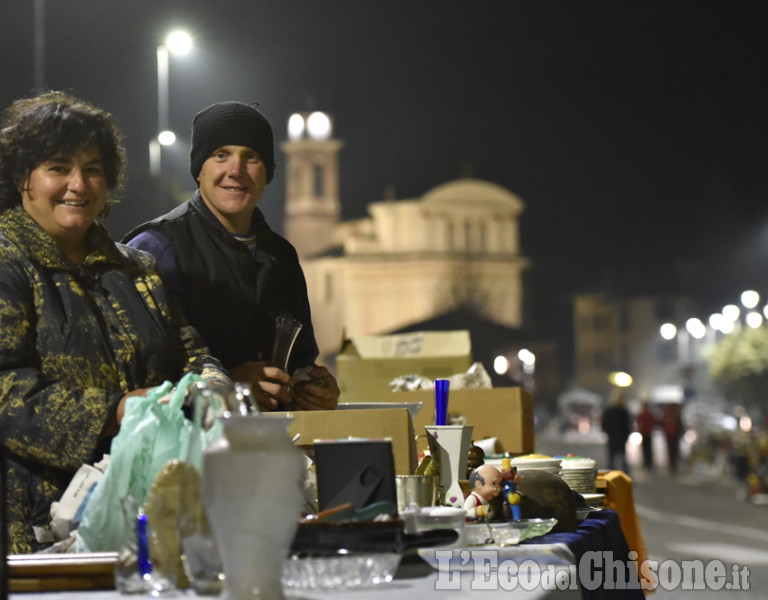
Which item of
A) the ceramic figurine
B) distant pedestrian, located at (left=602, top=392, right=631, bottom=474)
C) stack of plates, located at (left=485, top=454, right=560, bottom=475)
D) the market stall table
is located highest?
the ceramic figurine

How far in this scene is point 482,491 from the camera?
9.39ft

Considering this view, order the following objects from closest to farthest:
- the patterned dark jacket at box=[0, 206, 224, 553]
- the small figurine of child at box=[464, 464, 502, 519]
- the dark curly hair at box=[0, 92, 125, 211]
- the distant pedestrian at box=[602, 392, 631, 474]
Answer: the patterned dark jacket at box=[0, 206, 224, 553] → the small figurine of child at box=[464, 464, 502, 519] → the dark curly hair at box=[0, 92, 125, 211] → the distant pedestrian at box=[602, 392, 631, 474]

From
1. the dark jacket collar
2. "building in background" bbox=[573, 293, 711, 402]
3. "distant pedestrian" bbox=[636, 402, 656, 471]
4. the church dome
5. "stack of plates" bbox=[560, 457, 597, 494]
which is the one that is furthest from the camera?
"building in background" bbox=[573, 293, 711, 402]

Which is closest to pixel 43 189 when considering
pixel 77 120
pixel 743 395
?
pixel 77 120

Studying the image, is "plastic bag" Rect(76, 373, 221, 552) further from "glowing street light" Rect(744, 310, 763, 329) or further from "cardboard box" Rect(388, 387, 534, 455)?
"glowing street light" Rect(744, 310, 763, 329)

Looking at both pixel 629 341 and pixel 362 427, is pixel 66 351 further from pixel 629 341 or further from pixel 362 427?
pixel 629 341

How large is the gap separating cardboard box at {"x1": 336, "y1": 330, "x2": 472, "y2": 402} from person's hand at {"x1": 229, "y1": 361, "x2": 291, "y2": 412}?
2.18m

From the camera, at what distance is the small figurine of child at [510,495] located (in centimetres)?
286

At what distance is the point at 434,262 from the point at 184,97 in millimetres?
76774

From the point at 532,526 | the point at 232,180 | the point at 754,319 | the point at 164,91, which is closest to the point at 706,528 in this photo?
the point at 164,91

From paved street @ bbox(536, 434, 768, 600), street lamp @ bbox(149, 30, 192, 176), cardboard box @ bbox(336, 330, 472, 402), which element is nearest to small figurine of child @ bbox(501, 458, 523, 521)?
paved street @ bbox(536, 434, 768, 600)

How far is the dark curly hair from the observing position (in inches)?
124

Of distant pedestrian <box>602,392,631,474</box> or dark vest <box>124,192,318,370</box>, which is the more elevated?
dark vest <box>124,192,318,370</box>

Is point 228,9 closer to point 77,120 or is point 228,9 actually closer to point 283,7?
point 283,7
